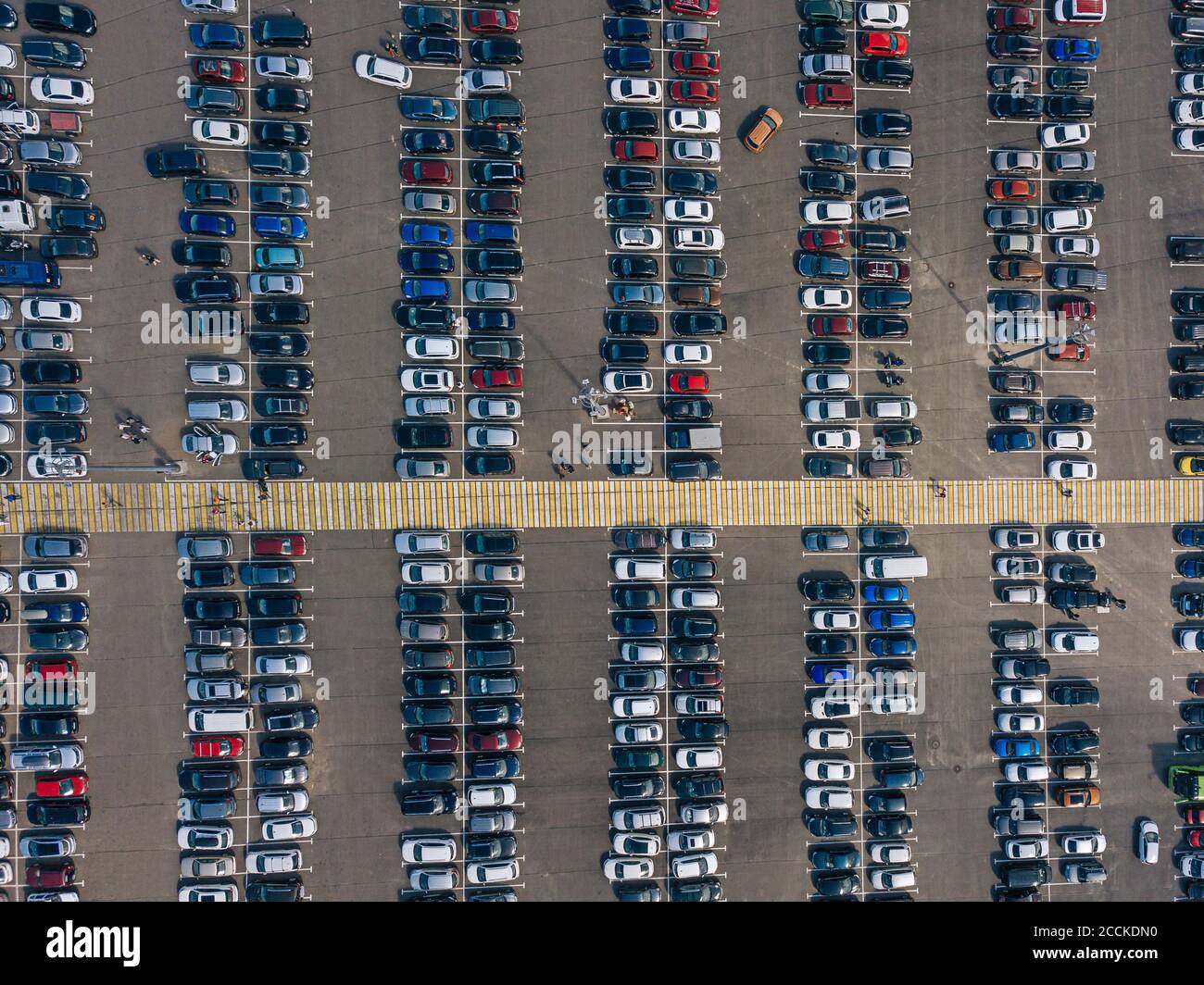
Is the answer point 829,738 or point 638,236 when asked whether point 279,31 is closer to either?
point 638,236

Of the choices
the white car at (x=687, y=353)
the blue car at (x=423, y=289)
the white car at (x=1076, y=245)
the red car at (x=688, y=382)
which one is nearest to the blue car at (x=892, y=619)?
the red car at (x=688, y=382)

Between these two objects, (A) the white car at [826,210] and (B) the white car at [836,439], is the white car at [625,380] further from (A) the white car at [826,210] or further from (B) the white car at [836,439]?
(A) the white car at [826,210]

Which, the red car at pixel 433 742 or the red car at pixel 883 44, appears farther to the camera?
the red car at pixel 883 44
